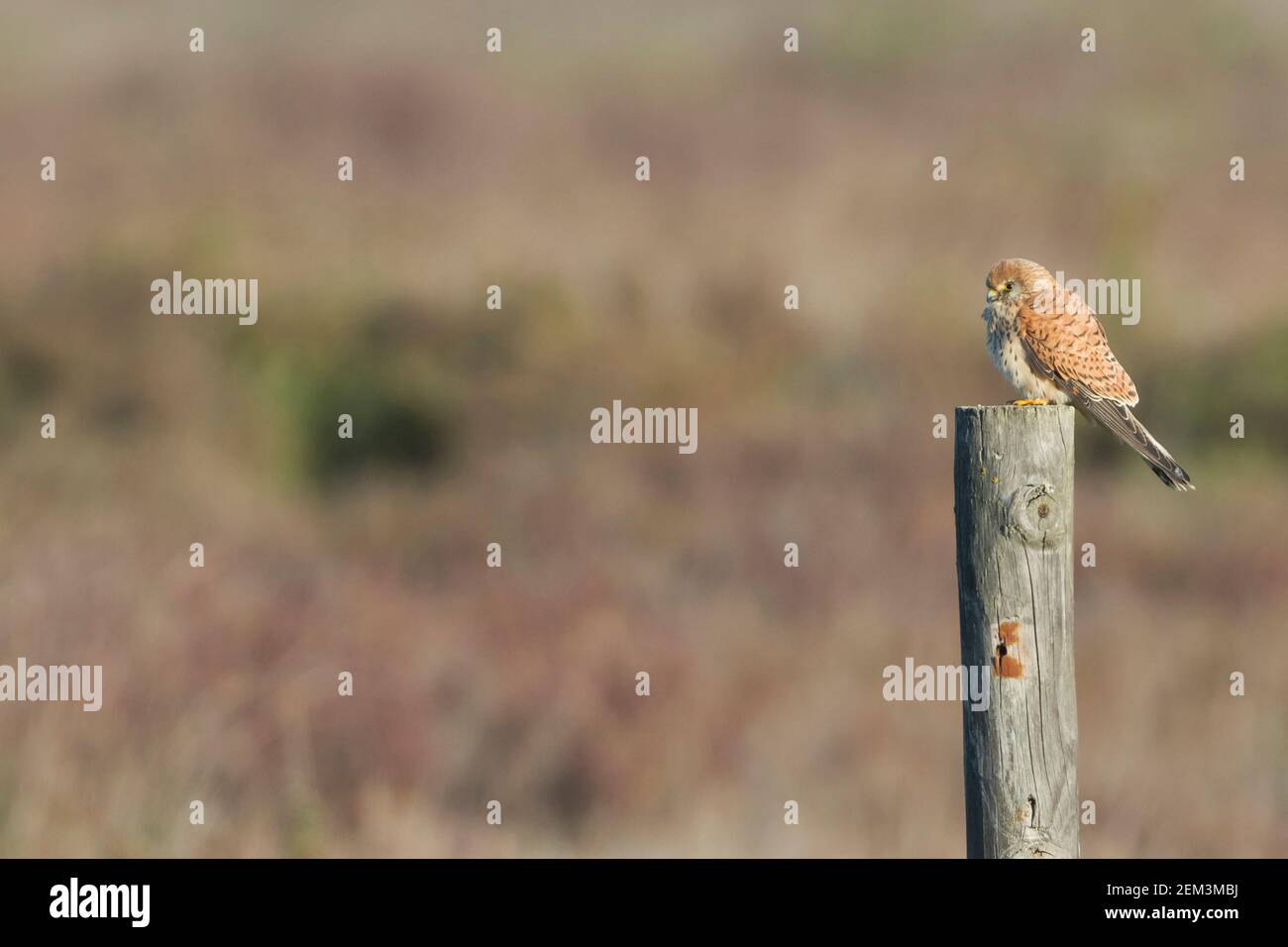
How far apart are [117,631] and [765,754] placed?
479cm

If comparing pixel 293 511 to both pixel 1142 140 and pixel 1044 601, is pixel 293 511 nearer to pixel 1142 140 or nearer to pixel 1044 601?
pixel 1044 601

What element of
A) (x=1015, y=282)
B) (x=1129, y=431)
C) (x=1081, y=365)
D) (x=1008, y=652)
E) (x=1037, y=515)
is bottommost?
(x=1008, y=652)

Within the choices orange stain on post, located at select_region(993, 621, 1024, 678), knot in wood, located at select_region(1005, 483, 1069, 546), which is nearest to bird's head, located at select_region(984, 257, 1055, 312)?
knot in wood, located at select_region(1005, 483, 1069, 546)

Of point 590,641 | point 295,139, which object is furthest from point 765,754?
point 295,139

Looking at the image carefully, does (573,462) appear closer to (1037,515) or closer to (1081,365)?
(1081,365)


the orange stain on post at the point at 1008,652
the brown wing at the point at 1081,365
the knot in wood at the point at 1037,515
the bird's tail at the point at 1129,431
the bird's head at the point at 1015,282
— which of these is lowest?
the orange stain on post at the point at 1008,652

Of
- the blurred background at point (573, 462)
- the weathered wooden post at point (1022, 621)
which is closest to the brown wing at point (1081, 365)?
the weathered wooden post at point (1022, 621)

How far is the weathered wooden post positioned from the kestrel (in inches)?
45.4

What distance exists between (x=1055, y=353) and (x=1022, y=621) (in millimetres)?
1560

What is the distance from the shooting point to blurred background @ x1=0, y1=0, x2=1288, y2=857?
35.7 ft

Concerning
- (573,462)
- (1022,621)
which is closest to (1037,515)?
(1022,621)

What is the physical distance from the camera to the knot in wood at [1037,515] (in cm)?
390

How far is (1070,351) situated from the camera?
5.20 meters

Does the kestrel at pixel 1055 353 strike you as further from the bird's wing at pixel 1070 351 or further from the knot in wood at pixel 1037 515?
the knot in wood at pixel 1037 515
